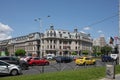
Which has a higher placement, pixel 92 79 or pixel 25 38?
pixel 25 38

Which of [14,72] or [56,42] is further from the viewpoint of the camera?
[56,42]

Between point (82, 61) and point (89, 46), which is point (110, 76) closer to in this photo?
point (82, 61)

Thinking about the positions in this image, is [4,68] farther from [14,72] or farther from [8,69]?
[14,72]

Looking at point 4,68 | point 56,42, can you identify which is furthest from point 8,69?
point 56,42

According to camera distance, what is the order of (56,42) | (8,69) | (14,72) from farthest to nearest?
1. (56,42)
2. (14,72)
3. (8,69)

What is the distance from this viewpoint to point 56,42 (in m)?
137

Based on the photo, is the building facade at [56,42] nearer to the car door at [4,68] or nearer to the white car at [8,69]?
the white car at [8,69]

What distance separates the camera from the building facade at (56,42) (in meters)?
134

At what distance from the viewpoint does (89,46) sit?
167250mm

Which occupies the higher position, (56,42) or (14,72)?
(56,42)

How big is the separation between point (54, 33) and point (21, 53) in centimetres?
2099

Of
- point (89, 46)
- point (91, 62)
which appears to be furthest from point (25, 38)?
point (91, 62)

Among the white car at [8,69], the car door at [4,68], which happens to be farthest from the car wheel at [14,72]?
the car door at [4,68]

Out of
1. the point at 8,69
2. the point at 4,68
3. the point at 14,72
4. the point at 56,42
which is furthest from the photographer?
the point at 56,42
